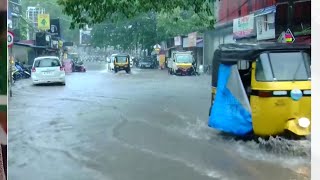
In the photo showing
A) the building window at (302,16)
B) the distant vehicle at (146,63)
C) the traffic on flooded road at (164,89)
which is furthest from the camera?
the distant vehicle at (146,63)

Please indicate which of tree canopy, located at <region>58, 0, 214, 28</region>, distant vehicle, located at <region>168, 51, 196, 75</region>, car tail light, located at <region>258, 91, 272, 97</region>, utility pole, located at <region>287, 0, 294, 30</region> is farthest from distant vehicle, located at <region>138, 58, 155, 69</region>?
utility pole, located at <region>287, 0, 294, 30</region>

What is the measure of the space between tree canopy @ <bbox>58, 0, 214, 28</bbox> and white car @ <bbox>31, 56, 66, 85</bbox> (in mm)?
259

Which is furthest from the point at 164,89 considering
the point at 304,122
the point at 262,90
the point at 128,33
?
the point at 304,122

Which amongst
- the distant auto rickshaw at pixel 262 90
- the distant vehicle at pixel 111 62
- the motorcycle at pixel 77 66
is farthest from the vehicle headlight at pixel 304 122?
the motorcycle at pixel 77 66

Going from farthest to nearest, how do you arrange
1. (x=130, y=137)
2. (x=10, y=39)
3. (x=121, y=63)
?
(x=130, y=137), (x=121, y=63), (x=10, y=39)

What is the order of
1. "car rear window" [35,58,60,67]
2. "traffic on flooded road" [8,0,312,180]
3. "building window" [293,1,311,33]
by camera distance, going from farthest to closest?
"car rear window" [35,58,60,67], "traffic on flooded road" [8,0,312,180], "building window" [293,1,311,33]

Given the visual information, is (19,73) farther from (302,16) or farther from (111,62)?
(302,16)

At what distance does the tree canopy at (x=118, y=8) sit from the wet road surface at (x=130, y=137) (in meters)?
0.32

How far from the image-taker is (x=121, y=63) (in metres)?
3.06

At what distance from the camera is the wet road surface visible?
108 inches

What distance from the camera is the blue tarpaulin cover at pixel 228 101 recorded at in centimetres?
283

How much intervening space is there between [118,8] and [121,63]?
0.36 meters

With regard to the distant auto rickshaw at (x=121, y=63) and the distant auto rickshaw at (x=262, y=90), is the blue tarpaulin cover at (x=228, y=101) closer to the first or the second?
the distant auto rickshaw at (x=262, y=90)

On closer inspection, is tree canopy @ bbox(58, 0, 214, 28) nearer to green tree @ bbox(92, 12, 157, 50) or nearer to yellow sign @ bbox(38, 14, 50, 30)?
green tree @ bbox(92, 12, 157, 50)
